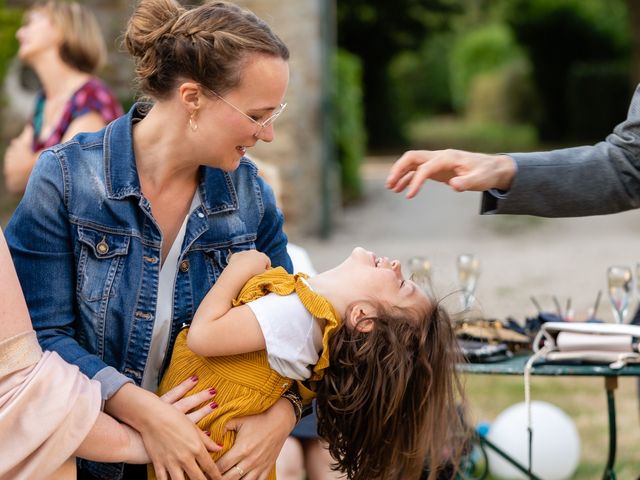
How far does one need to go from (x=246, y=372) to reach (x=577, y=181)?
86 cm

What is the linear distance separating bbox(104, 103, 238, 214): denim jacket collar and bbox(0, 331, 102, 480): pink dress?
1.22 feet

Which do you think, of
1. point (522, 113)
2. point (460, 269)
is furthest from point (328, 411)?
point (522, 113)

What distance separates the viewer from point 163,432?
2.22 m

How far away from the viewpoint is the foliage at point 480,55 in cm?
2594

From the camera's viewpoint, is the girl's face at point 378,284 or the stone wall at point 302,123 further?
the stone wall at point 302,123

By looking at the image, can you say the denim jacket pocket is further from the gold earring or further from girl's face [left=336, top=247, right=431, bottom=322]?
girl's face [left=336, top=247, right=431, bottom=322]

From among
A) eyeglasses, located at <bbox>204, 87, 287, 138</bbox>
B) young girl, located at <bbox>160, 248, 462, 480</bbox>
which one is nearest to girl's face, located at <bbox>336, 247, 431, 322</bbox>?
young girl, located at <bbox>160, 248, 462, 480</bbox>

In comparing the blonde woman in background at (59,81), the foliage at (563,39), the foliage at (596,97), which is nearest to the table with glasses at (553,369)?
the blonde woman in background at (59,81)

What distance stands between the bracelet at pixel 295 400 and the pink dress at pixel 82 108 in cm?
224

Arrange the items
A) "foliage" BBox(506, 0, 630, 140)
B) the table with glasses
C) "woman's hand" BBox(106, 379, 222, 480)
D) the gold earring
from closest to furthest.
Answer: "woman's hand" BBox(106, 379, 222, 480)
the gold earring
the table with glasses
"foliage" BBox(506, 0, 630, 140)

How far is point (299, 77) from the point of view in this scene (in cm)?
1013

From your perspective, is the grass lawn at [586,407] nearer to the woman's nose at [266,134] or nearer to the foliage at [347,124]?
the woman's nose at [266,134]

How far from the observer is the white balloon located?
410 cm

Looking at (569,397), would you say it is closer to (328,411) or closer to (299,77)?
(328,411)
